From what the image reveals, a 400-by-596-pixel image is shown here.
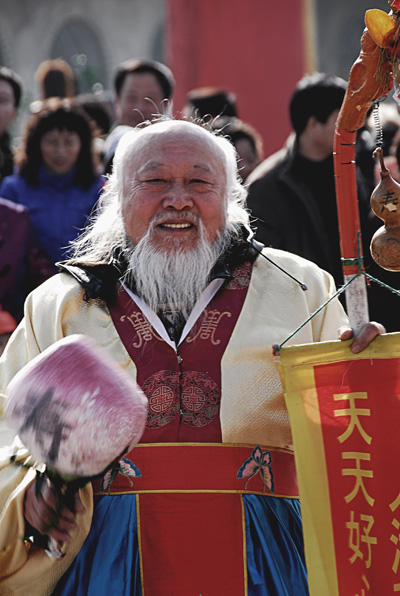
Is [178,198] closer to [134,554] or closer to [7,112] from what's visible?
[134,554]

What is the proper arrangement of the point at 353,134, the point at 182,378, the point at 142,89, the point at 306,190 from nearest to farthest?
the point at 353,134
the point at 182,378
the point at 306,190
the point at 142,89

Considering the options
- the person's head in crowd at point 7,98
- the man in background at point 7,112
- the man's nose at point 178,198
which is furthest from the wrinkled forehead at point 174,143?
the person's head in crowd at point 7,98

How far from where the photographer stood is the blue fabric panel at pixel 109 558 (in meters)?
2.28

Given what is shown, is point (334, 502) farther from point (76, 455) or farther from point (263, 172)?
point (263, 172)

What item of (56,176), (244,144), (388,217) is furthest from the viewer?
(244,144)

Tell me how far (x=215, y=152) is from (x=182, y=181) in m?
0.16

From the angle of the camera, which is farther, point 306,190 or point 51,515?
point 306,190

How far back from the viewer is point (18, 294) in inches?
157

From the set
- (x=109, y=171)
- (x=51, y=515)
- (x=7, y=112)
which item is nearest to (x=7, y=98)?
(x=7, y=112)

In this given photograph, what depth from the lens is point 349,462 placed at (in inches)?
84.1

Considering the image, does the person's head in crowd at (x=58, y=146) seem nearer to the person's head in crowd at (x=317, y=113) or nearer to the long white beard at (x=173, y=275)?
the person's head in crowd at (x=317, y=113)

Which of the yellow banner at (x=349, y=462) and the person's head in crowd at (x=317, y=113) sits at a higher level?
the person's head in crowd at (x=317, y=113)

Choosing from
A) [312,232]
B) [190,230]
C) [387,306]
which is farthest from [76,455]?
[312,232]

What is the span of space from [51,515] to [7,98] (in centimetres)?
340
